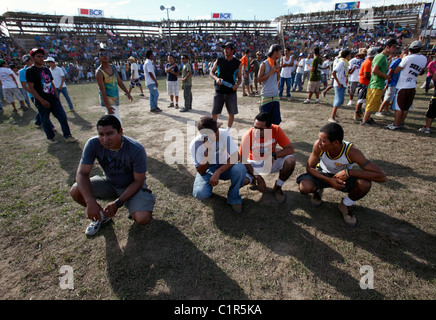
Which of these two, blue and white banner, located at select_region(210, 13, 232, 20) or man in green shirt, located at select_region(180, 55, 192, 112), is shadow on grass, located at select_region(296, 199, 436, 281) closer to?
man in green shirt, located at select_region(180, 55, 192, 112)

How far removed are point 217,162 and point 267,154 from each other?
0.79 meters

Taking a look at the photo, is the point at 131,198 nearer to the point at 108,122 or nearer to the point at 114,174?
the point at 114,174

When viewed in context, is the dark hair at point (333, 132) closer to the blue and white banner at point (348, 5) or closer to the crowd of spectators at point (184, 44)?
the crowd of spectators at point (184, 44)

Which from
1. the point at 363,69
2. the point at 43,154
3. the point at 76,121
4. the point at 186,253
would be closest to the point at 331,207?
the point at 186,253

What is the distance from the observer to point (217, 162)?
3221 millimetres

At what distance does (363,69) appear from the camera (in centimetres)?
635

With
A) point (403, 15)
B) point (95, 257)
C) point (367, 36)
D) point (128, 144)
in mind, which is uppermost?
point (403, 15)

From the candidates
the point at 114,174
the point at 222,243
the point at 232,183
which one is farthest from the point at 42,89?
the point at 222,243

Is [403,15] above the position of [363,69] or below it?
above

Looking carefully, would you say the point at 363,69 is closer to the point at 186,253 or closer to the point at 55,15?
the point at 186,253

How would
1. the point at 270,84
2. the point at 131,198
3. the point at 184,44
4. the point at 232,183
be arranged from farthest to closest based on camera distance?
the point at 184,44 < the point at 270,84 < the point at 232,183 < the point at 131,198

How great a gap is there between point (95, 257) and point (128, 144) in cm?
134

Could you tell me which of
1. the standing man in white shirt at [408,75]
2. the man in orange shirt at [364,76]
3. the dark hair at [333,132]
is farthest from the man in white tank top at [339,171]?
the man in orange shirt at [364,76]

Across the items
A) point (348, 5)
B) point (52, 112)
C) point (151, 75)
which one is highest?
point (348, 5)
